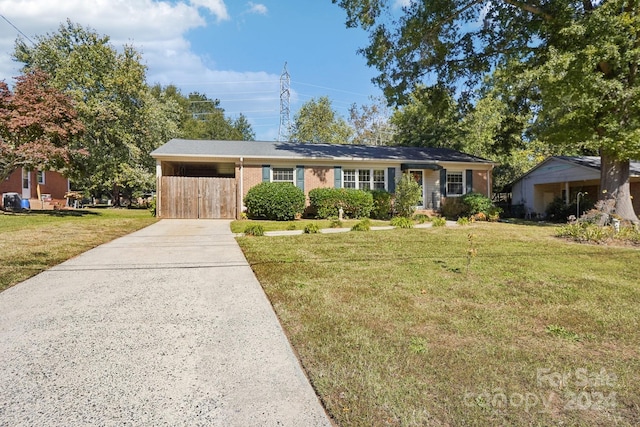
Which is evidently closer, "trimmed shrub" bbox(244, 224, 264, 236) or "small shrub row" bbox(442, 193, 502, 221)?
"trimmed shrub" bbox(244, 224, 264, 236)

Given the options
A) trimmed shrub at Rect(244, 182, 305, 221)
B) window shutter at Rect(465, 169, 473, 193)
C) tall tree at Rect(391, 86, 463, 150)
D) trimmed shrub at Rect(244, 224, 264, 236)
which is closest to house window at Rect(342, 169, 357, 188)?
trimmed shrub at Rect(244, 182, 305, 221)

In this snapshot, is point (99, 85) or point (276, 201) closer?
point (276, 201)

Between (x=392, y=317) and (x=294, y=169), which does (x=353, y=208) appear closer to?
(x=294, y=169)

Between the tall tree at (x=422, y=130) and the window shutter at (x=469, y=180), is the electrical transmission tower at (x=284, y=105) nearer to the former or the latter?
the tall tree at (x=422, y=130)

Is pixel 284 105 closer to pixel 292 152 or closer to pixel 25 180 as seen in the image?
pixel 292 152

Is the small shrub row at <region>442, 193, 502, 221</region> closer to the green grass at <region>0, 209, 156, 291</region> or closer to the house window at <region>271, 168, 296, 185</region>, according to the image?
the house window at <region>271, 168, 296, 185</region>

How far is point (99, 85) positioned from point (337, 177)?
17.2 m

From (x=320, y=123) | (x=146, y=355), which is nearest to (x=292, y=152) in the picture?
(x=146, y=355)

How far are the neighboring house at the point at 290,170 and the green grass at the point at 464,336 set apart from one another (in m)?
9.79

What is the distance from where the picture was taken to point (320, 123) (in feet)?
111

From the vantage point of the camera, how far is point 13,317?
134 inches

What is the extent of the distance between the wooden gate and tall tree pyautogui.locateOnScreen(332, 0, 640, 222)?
8306mm

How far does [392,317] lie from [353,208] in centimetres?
1191

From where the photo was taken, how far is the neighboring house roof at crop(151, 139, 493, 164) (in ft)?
51.2
